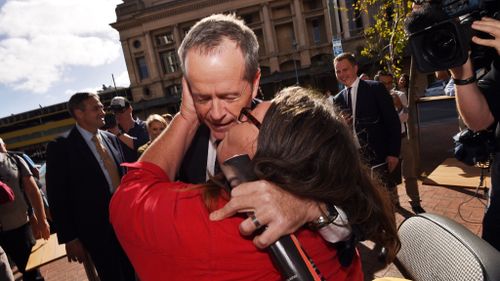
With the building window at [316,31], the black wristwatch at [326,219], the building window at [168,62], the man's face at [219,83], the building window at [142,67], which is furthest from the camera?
the building window at [142,67]

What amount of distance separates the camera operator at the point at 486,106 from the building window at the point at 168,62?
4982 cm

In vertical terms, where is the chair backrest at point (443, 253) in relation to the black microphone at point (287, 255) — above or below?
below

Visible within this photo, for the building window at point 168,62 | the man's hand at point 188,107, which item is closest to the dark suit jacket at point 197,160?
the man's hand at point 188,107

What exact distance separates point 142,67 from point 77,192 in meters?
50.5

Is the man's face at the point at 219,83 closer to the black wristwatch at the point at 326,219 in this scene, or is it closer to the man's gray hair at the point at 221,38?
the man's gray hair at the point at 221,38

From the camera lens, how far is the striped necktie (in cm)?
328

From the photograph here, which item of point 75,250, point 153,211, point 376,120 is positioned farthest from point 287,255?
point 376,120

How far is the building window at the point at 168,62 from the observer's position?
48.6 m

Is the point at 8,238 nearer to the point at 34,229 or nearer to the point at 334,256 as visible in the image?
the point at 34,229

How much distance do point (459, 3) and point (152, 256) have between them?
1799mm

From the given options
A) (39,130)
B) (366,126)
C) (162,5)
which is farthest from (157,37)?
(366,126)

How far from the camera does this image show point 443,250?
44.6 inches

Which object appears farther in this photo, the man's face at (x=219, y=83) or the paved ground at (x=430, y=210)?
the paved ground at (x=430, y=210)

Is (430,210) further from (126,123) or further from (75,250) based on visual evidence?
(126,123)
